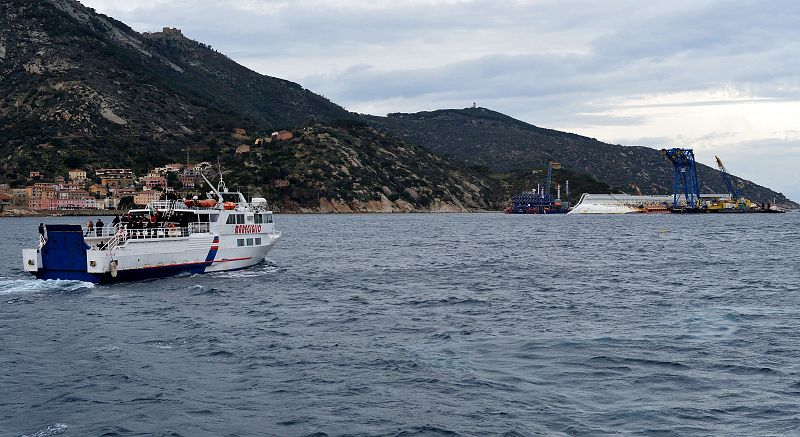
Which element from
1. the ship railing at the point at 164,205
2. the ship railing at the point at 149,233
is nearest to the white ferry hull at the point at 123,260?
the ship railing at the point at 149,233

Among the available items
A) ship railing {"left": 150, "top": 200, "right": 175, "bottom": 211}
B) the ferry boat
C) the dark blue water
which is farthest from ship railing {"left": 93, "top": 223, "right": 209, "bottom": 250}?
the dark blue water

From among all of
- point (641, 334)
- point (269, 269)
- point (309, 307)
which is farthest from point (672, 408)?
point (269, 269)

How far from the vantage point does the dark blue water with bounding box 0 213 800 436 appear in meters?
20.4

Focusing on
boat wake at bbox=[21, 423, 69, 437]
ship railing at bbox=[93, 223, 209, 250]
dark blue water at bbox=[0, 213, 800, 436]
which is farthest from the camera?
ship railing at bbox=[93, 223, 209, 250]

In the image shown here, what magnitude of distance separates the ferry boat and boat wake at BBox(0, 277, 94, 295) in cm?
69

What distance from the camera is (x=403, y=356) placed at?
1093 inches

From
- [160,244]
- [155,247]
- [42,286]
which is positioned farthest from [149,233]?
[42,286]

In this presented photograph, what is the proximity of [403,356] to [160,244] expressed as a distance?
2878 centimetres

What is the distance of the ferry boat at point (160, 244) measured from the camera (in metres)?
48.3

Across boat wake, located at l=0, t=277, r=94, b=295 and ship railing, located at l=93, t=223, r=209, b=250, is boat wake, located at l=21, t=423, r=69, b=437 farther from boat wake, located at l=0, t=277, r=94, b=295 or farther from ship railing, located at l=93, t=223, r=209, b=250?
ship railing, located at l=93, t=223, r=209, b=250

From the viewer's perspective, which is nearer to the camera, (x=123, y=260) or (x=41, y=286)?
(x=41, y=286)

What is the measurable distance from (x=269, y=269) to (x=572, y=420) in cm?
4403

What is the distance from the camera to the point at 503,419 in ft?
66.6

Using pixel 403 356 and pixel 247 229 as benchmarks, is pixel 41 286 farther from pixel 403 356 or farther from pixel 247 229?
pixel 403 356
